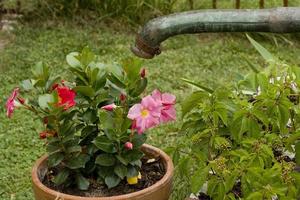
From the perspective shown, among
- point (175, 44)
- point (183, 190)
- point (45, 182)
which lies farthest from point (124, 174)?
point (175, 44)

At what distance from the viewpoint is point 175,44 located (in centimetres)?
572

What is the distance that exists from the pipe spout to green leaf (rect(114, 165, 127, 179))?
56 centimetres

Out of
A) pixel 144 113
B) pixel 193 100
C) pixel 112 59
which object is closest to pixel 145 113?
pixel 144 113

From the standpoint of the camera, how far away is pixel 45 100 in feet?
7.35

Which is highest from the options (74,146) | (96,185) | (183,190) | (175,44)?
(74,146)

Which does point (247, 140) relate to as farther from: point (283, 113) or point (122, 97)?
point (122, 97)

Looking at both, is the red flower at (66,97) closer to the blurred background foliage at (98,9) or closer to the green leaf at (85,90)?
the green leaf at (85,90)

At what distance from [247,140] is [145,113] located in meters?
0.33

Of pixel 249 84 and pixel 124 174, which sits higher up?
pixel 249 84

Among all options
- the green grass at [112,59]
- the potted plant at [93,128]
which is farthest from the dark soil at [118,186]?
the green grass at [112,59]

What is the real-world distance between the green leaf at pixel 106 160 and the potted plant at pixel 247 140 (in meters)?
0.23

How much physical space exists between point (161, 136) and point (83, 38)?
1889 millimetres

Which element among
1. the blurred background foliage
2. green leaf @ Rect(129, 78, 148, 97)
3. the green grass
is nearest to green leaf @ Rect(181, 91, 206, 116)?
green leaf @ Rect(129, 78, 148, 97)

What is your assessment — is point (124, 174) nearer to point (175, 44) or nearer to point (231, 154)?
point (231, 154)
